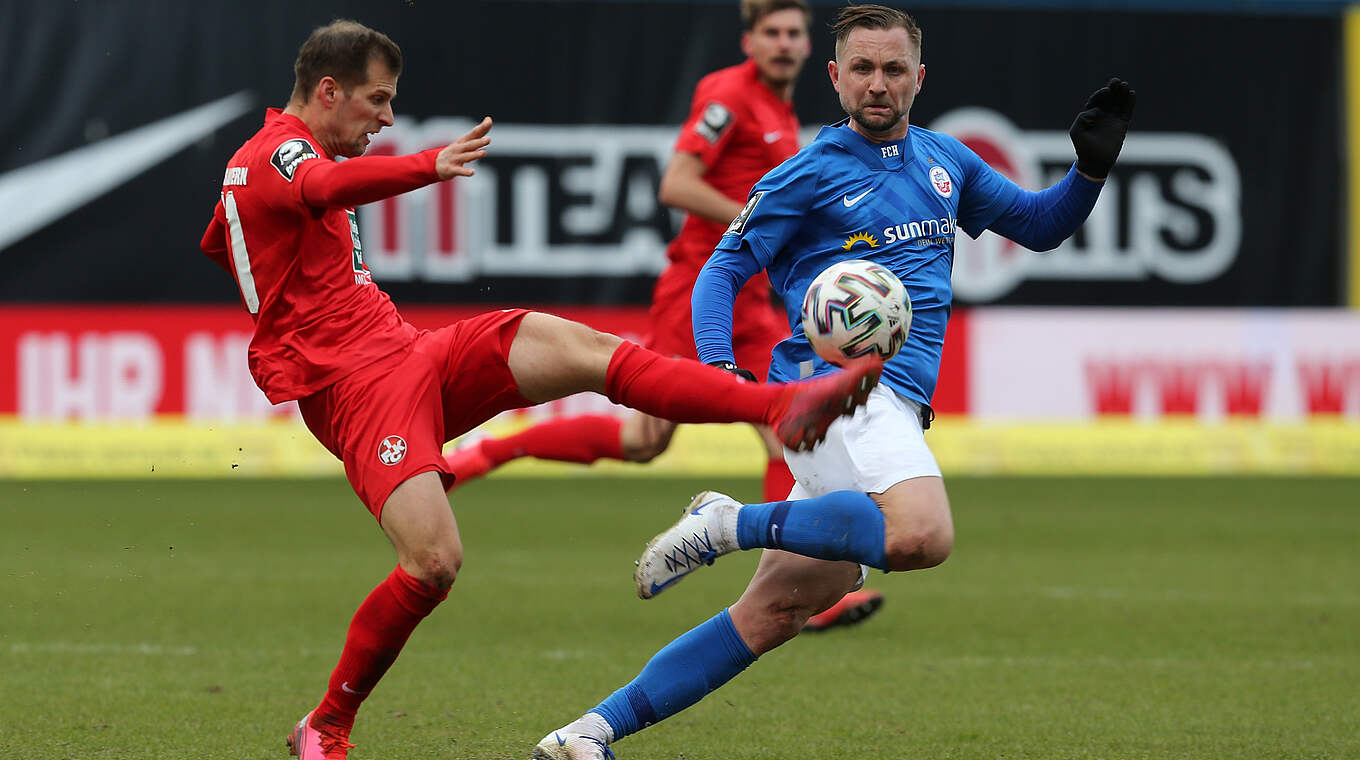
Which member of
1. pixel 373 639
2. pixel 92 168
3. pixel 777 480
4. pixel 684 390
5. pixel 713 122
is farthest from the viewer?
pixel 92 168

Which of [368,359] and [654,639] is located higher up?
[368,359]

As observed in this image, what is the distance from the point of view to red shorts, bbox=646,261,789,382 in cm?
730

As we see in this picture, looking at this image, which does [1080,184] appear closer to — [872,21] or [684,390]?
[872,21]

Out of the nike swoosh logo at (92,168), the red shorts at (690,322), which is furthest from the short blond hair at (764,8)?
the nike swoosh logo at (92,168)

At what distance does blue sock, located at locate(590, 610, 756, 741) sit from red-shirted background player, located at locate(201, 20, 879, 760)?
0.56 m

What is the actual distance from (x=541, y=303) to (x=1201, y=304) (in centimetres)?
581

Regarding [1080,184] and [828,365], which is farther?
[1080,184]

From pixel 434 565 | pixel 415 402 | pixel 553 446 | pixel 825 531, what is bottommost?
pixel 553 446

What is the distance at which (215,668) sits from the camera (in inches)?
236

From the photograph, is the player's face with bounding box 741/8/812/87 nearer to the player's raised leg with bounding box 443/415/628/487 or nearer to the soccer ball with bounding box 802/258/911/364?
the player's raised leg with bounding box 443/415/628/487

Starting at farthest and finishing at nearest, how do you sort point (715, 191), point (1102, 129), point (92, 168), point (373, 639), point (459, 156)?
point (92, 168), point (715, 191), point (1102, 129), point (373, 639), point (459, 156)

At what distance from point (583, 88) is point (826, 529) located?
1035cm

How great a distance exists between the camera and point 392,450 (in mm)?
4309

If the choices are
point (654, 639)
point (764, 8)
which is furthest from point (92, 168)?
point (654, 639)
